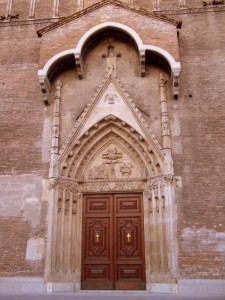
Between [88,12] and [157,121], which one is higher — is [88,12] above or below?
above

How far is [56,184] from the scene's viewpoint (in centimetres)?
1086

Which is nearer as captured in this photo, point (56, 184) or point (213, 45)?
point (56, 184)

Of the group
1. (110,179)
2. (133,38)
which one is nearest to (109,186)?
(110,179)

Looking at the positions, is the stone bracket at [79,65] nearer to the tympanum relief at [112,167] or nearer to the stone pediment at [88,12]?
the stone pediment at [88,12]

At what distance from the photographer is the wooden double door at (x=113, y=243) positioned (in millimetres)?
10609

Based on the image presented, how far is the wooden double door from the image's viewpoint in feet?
34.8

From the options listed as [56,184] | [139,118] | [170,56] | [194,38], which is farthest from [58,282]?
[194,38]

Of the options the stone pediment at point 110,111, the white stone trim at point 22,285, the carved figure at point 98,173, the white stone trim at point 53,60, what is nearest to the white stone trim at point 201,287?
the white stone trim at point 22,285

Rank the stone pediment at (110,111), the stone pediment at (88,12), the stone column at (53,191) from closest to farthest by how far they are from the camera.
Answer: the stone column at (53,191)
the stone pediment at (110,111)
the stone pediment at (88,12)

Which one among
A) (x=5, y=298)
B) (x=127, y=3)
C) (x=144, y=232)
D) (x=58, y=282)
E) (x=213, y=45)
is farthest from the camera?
(x=127, y=3)

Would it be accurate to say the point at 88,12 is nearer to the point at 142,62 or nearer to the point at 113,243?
the point at 142,62

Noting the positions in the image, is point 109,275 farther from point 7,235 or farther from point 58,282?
point 7,235

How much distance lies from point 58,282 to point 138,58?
23.1 feet

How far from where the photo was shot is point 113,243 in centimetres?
1088
